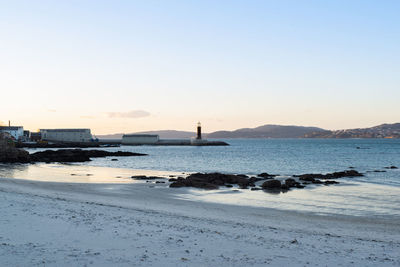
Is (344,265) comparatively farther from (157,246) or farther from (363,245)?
(157,246)

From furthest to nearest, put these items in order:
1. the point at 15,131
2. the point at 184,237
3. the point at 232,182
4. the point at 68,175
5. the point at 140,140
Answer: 1. the point at 140,140
2. the point at 15,131
3. the point at 68,175
4. the point at 232,182
5. the point at 184,237

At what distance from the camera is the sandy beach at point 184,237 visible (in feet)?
29.3

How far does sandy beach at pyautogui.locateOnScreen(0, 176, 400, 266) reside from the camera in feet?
29.3

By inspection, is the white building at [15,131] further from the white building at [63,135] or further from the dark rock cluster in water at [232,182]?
the dark rock cluster in water at [232,182]

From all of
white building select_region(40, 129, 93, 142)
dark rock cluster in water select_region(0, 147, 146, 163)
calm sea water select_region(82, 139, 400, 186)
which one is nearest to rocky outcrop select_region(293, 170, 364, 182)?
calm sea water select_region(82, 139, 400, 186)

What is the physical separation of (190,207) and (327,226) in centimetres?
674

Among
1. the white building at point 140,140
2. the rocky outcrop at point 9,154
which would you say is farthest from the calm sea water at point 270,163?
the white building at point 140,140

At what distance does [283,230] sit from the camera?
13.3 meters

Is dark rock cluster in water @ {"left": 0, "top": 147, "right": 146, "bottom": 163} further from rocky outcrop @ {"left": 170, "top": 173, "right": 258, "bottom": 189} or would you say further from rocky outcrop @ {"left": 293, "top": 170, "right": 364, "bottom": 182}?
rocky outcrop @ {"left": 293, "top": 170, "right": 364, "bottom": 182}

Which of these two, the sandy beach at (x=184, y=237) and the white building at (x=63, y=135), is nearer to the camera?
the sandy beach at (x=184, y=237)

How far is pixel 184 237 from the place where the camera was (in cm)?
1118

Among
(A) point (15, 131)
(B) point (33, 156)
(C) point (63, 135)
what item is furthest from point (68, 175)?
(C) point (63, 135)

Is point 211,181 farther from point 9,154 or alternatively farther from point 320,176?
point 9,154

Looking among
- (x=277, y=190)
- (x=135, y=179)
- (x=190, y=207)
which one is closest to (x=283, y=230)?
(x=190, y=207)
